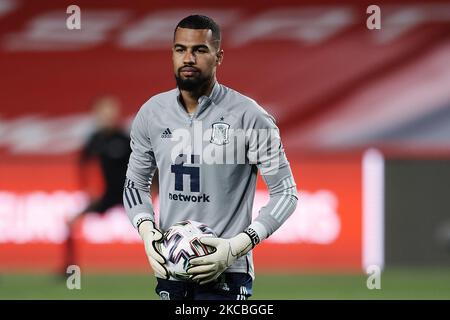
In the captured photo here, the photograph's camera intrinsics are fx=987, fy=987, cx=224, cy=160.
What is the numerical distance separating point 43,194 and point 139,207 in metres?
6.25

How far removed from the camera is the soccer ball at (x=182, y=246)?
4.16 meters

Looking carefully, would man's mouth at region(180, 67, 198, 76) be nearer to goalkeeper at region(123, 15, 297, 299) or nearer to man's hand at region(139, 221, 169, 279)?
goalkeeper at region(123, 15, 297, 299)

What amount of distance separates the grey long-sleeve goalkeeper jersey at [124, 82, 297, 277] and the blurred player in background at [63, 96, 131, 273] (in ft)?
18.0

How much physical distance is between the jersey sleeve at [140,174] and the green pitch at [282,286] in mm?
3927

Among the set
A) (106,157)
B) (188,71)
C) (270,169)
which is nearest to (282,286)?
(106,157)

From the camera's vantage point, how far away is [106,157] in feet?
32.6

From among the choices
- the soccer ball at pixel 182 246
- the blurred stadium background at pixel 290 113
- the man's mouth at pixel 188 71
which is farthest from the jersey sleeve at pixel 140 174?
the blurred stadium background at pixel 290 113

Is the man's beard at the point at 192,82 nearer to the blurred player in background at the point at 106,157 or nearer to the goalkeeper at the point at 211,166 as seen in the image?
the goalkeeper at the point at 211,166

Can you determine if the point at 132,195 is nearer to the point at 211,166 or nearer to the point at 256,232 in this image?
the point at 211,166

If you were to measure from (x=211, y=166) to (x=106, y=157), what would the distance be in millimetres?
5765

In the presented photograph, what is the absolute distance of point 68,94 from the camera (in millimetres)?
11469

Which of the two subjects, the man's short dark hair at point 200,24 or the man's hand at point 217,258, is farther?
the man's short dark hair at point 200,24

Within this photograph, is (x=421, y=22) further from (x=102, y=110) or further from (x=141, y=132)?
(x=141, y=132)
